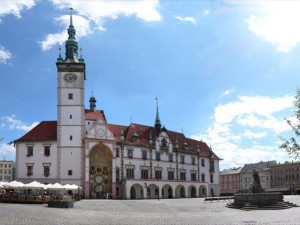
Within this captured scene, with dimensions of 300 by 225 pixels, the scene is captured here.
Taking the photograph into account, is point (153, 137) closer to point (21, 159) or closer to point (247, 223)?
point (21, 159)

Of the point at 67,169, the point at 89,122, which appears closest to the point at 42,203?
the point at 67,169

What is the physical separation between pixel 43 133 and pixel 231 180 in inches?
3745

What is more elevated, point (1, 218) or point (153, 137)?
point (153, 137)

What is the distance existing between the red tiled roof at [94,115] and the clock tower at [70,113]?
2.14m

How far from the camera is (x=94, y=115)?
58500 millimetres

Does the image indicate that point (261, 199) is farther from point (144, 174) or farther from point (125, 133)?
point (125, 133)

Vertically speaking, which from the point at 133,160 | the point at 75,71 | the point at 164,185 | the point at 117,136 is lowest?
the point at 164,185

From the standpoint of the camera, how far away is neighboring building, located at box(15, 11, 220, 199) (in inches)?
2088

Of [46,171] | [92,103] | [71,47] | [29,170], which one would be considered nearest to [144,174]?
[92,103]

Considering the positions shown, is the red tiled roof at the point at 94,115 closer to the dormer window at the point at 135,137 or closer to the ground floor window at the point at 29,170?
the dormer window at the point at 135,137

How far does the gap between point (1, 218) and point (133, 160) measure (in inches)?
1634

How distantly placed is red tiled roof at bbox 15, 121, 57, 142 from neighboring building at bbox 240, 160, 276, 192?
8299 centimetres

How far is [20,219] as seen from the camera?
19.8m

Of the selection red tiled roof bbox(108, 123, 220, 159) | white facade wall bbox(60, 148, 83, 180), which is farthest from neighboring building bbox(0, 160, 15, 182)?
white facade wall bbox(60, 148, 83, 180)
